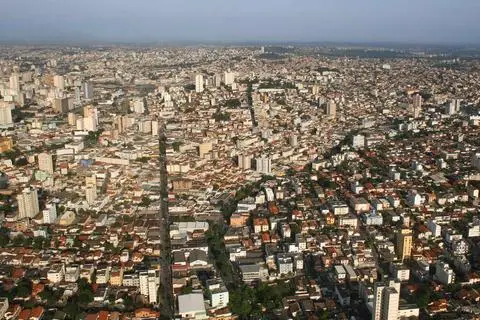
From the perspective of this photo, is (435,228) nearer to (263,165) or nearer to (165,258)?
(165,258)

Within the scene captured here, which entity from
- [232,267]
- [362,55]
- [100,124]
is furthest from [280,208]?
[362,55]

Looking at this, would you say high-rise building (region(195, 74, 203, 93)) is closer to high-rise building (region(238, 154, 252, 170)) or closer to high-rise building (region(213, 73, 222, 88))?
high-rise building (region(213, 73, 222, 88))

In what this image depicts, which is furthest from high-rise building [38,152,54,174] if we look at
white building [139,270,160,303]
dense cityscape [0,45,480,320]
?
white building [139,270,160,303]

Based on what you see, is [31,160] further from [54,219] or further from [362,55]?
[362,55]

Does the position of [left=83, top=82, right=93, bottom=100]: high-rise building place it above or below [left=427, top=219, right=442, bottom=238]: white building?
above

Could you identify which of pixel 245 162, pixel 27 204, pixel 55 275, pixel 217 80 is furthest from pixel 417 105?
pixel 55 275

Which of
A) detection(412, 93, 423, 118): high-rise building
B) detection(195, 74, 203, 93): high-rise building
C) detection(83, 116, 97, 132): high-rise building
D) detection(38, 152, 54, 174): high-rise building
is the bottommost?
detection(38, 152, 54, 174): high-rise building

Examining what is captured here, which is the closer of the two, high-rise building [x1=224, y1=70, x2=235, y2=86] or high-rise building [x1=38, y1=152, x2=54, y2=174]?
high-rise building [x1=38, y1=152, x2=54, y2=174]
